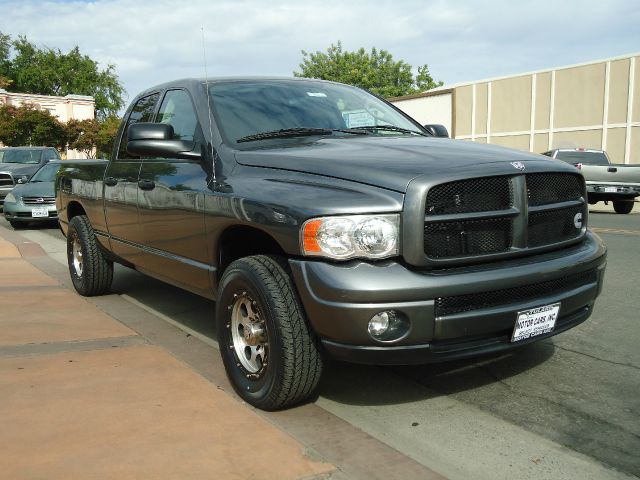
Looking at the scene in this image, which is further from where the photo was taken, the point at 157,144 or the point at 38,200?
the point at 38,200

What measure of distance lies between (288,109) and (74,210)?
3.41 m

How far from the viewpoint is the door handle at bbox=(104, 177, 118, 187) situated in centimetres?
519

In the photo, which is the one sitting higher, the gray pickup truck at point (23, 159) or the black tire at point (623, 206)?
the gray pickup truck at point (23, 159)

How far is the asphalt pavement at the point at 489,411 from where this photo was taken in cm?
281

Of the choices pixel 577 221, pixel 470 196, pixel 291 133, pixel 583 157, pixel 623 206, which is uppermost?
pixel 291 133

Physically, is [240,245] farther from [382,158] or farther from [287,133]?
[382,158]

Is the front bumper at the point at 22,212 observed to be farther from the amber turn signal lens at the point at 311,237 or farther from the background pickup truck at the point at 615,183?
the background pickup truck at the point at 615,183

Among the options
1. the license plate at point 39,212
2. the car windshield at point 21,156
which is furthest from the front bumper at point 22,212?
the car windshield at point 21,156

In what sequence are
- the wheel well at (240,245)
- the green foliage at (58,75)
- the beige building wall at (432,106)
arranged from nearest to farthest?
the wheel well at (240,245), the beige building wall at (432,106), the green foliage at (58,75)

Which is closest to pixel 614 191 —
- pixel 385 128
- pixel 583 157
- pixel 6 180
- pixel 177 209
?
pixel 583 157

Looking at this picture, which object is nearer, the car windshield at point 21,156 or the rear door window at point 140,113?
the rear door window at point 140,113

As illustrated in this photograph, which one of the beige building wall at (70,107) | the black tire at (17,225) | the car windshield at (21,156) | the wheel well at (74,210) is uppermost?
the beige building wall at (70,107)

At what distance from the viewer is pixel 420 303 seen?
2859mm

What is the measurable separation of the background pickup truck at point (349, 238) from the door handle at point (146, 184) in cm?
11
